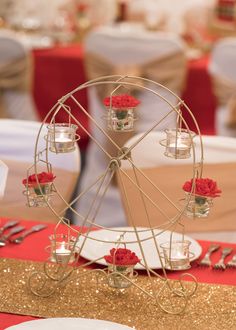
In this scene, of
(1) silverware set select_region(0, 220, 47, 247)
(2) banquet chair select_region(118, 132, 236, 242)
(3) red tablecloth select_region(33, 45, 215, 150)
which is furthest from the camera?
(3) red tablecloth select_region(33, 45, 215, 150)

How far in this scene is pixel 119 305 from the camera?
182cm

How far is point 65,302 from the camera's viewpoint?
1.83 meters

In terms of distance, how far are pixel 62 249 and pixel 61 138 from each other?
0.24m

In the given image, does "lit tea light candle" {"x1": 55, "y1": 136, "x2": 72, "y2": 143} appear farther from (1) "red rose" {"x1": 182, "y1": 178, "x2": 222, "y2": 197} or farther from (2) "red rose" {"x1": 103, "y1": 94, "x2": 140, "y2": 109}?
(1) "red rose" {"x1": 182, "y1": 178, "x2": 222, "y2": 197}

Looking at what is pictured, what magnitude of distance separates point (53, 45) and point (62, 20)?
0.52 meters

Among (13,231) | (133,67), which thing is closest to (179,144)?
(13,231)

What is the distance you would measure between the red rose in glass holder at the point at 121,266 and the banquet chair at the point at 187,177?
723 mm

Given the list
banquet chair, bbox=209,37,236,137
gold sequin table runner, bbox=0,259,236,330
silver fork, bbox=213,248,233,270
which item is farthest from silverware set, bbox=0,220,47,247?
banquet chair, bbox=209,37,236,137

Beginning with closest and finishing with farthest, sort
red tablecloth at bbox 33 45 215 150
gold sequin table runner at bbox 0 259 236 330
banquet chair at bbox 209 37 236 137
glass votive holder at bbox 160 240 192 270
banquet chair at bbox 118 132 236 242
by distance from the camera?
1. gold sequin table runner at bbox 0 259 236 330
2. glass votive holder at bbox 160 240 192 270
3. banquet chair at bbox 118 132 236 242
4. banquet chair at bbox 209 37 236 137
5. red tablecloth at bbox 33 45 215 150

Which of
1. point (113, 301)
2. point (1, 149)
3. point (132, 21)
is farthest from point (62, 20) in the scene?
point (113, 301)

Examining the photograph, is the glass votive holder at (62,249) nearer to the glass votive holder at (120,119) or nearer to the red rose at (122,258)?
the red rose at (122,258)

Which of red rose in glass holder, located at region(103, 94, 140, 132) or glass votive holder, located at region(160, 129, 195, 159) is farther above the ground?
red rose in glass holder, located at region(103, 94, 140, 132)

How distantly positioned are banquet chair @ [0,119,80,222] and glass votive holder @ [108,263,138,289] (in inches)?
33.2

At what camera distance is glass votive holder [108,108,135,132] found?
5.91ft
